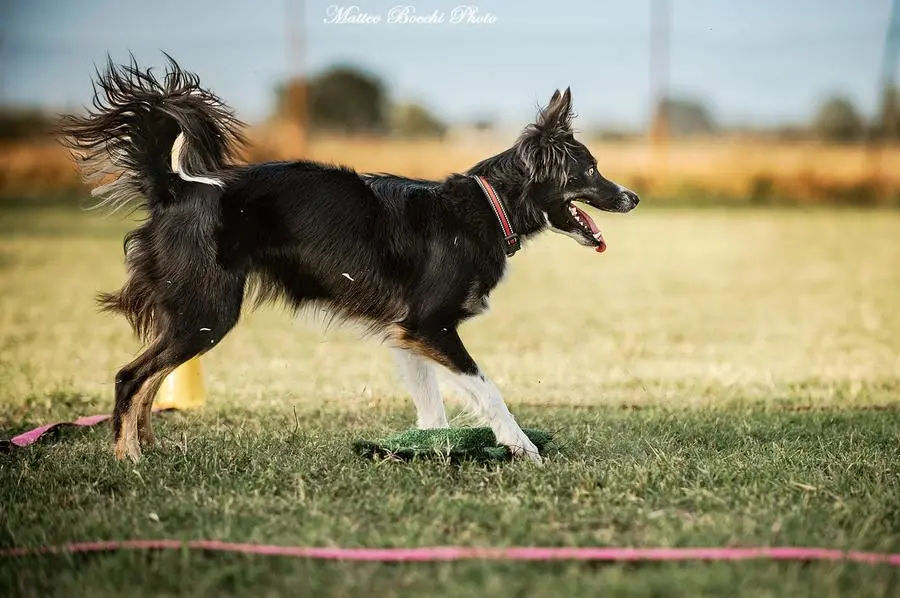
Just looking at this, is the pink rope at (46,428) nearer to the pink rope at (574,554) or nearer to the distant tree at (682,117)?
the pink rope at (574,554)

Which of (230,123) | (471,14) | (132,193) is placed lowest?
(132,193)

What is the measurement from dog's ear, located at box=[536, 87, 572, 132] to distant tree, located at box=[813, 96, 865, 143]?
2059cm

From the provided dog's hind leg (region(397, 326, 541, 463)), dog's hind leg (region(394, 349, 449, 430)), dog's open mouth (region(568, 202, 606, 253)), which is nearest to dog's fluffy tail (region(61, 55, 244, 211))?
dog's hind leg (region(397, 326, 541, 463))

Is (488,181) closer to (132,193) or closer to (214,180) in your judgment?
(214,180)

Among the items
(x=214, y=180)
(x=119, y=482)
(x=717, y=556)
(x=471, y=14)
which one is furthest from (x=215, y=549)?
(x=471, y=14)

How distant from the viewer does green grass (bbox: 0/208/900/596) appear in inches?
124

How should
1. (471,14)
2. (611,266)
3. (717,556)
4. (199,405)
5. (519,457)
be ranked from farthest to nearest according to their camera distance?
(611,266) < (471,14) < (199,405) < (519,457) < (717,556)

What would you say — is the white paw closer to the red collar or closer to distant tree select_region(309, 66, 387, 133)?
the red collar

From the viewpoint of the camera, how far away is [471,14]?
8.21 m

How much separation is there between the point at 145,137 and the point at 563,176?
6.63 ft

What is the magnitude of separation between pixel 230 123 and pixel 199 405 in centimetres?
188

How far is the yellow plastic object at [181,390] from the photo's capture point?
596 centimetres

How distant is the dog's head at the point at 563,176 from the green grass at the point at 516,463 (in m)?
1.11

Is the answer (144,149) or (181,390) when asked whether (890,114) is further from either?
(144,149)
